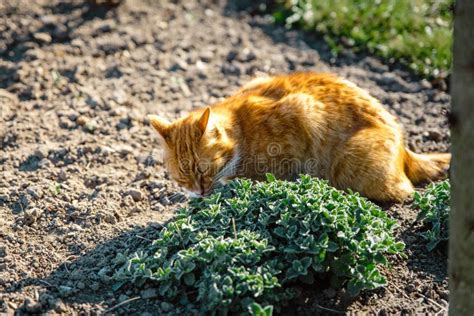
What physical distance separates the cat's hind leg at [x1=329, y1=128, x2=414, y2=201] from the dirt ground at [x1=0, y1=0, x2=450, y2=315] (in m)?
0.16

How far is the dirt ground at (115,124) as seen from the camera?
4.09 m

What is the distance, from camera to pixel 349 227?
3.90 m

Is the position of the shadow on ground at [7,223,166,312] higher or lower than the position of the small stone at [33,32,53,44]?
lower

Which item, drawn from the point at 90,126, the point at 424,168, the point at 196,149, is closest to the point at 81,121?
the point at 90,126

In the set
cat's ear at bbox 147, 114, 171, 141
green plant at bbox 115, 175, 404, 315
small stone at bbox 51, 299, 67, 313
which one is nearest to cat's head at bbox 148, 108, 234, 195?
cat's ear at bbox 147, 114, 171, 141

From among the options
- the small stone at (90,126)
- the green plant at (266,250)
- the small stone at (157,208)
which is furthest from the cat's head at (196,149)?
the small stone at (90,126)

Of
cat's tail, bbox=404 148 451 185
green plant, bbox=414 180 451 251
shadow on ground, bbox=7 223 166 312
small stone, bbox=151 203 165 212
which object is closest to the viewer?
shadow on ground, bbox=7 223 166 312

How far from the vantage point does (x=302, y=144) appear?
16.4 ft

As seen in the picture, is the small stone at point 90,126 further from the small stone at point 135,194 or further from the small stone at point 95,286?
the small stone at point 95,286

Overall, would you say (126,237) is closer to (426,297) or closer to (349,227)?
(349,227)

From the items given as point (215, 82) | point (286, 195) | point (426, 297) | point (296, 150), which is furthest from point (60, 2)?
point (426, 297)

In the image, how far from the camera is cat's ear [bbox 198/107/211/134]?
15.1ft

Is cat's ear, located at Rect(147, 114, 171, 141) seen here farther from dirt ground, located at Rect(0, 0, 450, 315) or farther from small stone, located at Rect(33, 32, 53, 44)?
small stone, located at Rect(33, 32, 53, 44)

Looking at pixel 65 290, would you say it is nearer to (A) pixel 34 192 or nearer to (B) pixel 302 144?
(A) pixel 34 192
